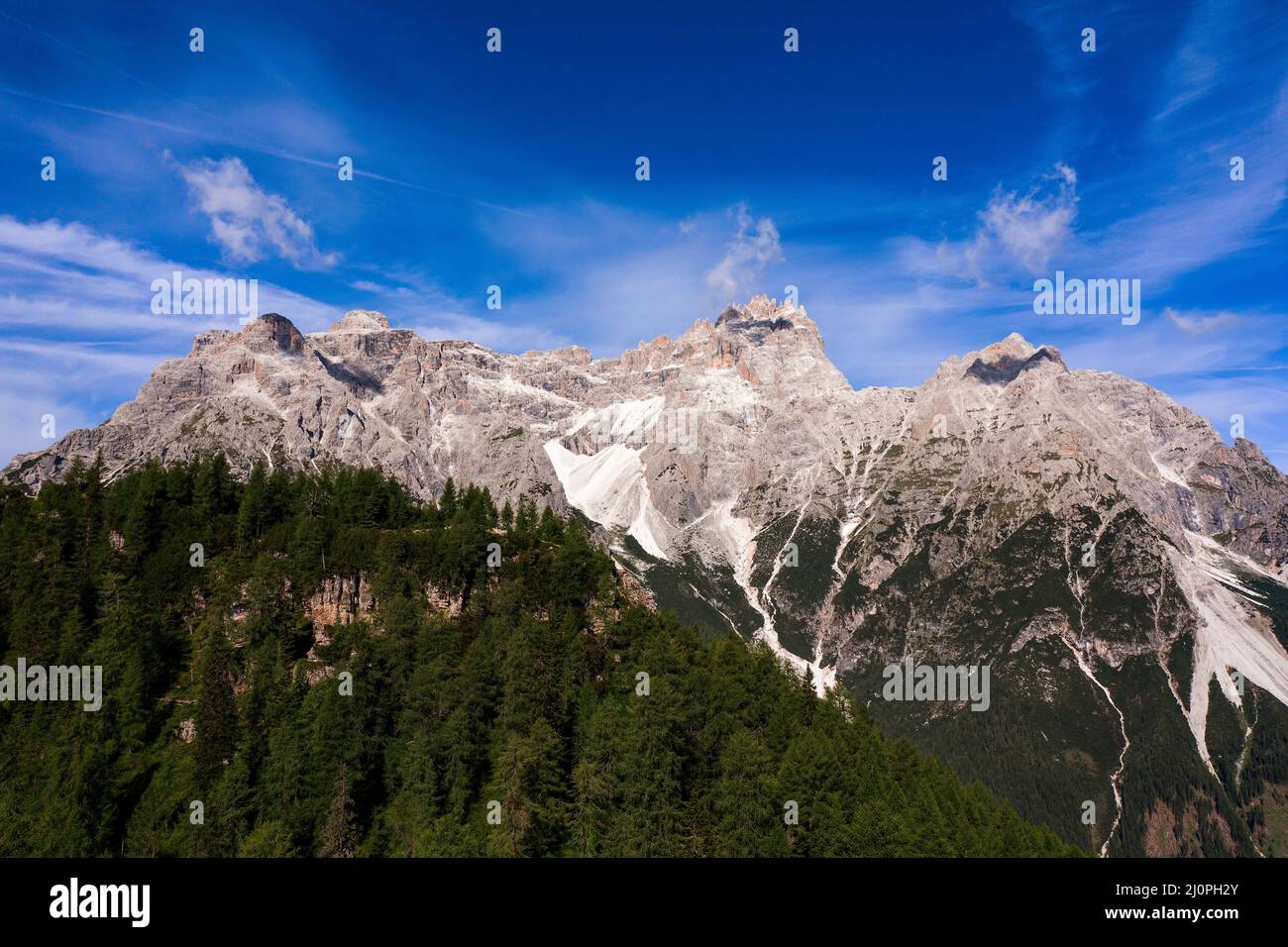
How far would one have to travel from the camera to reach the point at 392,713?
252 feet

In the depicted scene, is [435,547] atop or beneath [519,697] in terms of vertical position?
atop

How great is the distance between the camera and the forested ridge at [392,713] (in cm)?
6388

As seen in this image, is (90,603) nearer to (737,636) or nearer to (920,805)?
(737,636)

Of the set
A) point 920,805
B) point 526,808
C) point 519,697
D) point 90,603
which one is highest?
point 90,603

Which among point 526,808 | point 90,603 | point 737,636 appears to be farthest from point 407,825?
point 90,603

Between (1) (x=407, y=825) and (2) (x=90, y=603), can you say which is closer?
(1) (x=407, y=825)

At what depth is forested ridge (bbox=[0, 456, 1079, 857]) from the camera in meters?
63.9

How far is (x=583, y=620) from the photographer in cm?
8712

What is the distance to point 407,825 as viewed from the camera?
67.3 meters
